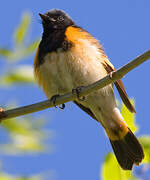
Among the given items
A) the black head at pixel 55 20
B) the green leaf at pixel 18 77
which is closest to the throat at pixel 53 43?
the black head at pixel 55 20

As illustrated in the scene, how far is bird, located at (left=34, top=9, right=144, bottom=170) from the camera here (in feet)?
13.1

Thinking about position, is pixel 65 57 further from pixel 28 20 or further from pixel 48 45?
pixel 28 20

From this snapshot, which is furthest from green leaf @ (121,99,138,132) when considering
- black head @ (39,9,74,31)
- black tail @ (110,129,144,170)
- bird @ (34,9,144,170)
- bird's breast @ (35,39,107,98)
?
black head @ (39,9,74,31)

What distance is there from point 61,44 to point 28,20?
1465 millimetres

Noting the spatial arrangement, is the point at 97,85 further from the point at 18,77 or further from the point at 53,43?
the point at 53,43

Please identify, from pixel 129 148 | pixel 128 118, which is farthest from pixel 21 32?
pixel 129 148

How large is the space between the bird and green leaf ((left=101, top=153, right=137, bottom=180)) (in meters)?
2.10

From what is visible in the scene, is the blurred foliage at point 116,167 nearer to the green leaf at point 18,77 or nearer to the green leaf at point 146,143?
the green leaf at point 146,143

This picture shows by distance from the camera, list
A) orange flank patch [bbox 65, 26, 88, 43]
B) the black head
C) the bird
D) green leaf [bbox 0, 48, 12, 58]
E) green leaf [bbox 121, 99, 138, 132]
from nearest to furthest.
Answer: green leaf [bbox 121, 99, 138, 132]
green leaf [bbox 0, 48, 12, 58]
the bird
orange flank patch [bbox 65, 26, 88, 43]
the black head

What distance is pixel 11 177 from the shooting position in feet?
6.86

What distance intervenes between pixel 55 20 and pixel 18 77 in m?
2.48

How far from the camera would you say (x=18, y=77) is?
2.66m

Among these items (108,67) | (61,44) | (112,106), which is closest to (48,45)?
(61,44)

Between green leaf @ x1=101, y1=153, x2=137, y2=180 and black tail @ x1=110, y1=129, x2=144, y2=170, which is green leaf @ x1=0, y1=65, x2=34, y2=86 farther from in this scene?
black tail @ x1=110, y1=129, x2=144, y2=170
